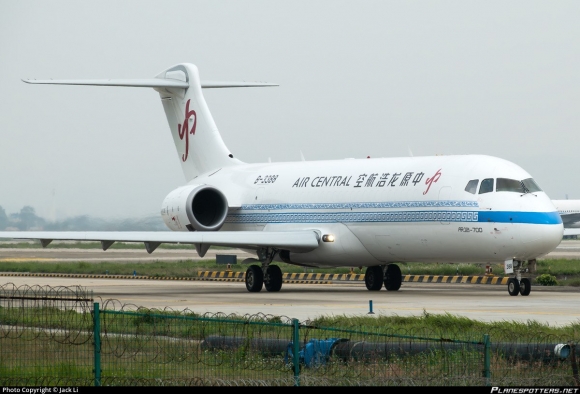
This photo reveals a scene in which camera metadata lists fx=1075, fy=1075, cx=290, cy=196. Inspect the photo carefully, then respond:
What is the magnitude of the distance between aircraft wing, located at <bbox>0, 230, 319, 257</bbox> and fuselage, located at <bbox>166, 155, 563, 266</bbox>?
1.06 metres

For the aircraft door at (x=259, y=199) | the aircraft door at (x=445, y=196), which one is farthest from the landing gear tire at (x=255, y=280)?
the aircraft door at (x=445, y=196)

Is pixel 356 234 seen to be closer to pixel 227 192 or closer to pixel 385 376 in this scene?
pixel 227 192

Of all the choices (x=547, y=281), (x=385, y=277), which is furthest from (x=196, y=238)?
(x=547, y=281)

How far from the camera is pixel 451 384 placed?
444 inches

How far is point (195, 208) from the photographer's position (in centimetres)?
3488

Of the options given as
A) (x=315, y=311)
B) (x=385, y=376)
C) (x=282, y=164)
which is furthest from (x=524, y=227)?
(x=385, y=376)

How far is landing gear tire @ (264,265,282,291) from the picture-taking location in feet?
104

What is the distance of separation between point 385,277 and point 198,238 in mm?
6007

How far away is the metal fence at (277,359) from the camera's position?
11695mm

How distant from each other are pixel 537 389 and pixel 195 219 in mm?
23573

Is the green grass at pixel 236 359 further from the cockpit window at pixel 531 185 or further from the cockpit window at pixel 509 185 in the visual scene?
the cockpit window at pixel 531 185

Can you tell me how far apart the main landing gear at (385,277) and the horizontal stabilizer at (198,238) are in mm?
2282

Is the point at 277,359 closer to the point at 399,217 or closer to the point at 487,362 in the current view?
the point at 487,362

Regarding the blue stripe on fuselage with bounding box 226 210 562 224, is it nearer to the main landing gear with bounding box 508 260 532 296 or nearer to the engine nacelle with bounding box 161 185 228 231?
the engine nacelle with bounding box 161 185 228 231
